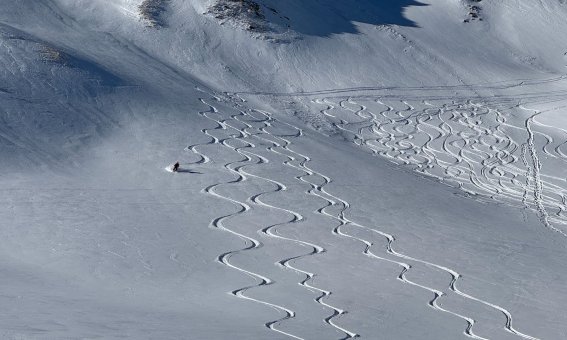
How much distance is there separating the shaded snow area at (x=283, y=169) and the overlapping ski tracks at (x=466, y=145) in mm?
85

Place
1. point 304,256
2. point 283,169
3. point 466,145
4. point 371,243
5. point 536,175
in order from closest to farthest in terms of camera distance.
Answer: point 304,256, point 371,243, point 283,169, point 536,175, point 466,145

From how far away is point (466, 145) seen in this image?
22531 mm

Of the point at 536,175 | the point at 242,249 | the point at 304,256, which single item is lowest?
the point at 242,249

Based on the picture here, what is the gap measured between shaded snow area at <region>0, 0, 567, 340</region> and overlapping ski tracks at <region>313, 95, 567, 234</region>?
0.09 m

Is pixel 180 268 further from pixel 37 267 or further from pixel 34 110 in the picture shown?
pixel 34 110

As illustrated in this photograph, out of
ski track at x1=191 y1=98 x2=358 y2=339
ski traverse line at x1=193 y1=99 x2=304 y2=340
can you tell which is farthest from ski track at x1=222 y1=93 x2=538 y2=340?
ski traverse line at x1=193 y1=99 x2=304 y2=340

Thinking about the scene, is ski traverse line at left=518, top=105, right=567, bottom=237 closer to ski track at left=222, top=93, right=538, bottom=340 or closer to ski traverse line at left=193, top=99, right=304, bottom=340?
ski track at left=222, top=93, right=538, bottom=340

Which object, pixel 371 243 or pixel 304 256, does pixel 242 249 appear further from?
pixel 371 243

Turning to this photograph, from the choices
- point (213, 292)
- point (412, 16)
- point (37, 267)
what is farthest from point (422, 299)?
point (412, 16)

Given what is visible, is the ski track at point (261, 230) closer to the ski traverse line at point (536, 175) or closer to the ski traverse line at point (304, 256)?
the ski traverse line at point (304, 256)

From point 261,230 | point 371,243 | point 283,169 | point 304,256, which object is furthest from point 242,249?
point 283,169

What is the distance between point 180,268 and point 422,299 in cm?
326

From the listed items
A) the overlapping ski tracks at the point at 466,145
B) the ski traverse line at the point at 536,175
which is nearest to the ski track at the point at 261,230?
the overlapping ski tracks at the point at 466,145

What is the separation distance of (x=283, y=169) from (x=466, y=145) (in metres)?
6.51
